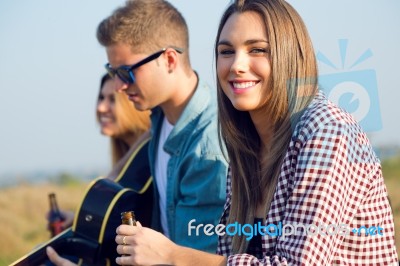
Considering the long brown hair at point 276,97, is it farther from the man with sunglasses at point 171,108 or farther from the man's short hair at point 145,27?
the man's short hair at point 145,27

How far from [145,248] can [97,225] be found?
4.20 ft

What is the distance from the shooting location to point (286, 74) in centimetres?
261

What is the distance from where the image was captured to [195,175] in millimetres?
3631

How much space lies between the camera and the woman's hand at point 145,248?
2.42 metres

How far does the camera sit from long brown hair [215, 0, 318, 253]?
2580 millimetres

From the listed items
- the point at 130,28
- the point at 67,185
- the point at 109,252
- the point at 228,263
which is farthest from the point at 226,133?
the point at 67,185

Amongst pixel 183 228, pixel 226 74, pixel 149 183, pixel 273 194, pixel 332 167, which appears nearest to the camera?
pixel 332 167

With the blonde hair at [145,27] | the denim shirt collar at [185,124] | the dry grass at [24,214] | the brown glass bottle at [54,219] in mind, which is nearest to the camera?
the denim shirt collar at [185,124]

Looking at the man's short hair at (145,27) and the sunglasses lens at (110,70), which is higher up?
the man's short hair at (145,27)

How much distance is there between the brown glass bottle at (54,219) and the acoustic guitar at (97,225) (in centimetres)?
89

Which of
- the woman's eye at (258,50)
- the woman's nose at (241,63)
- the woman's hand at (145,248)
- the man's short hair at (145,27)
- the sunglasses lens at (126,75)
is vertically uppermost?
the man's short hair at (145,27)

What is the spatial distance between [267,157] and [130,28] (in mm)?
1687

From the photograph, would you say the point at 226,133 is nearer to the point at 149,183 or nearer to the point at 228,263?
the point at 228,263

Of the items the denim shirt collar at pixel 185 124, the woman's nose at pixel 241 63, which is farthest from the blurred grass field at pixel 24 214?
the woman's nose at pixel 241 63
